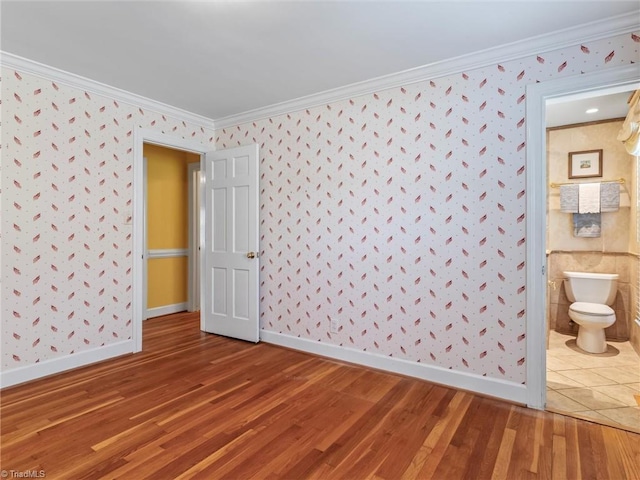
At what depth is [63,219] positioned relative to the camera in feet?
9.75

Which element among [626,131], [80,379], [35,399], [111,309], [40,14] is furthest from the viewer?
[111,309]

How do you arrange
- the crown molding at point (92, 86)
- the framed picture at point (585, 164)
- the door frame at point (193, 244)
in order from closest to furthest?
the crown molding at point (92, 86), the framed picture at point (585, 164), the door frame at point (193, 244)

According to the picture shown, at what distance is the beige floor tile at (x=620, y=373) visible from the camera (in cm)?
288

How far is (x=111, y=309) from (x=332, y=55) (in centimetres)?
305

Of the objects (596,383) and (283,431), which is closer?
(283,431)

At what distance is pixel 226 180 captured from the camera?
3951 millimetres

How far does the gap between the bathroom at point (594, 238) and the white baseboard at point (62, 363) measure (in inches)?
155

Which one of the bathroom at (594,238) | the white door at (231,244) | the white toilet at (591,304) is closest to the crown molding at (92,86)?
the white door at (231,244)

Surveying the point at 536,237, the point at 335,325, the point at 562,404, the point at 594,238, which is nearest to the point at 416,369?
the point at 335,325

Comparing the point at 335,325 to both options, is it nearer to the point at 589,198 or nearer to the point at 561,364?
the point at 561,364

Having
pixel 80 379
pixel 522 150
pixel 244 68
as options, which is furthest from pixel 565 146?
pixel 80 379

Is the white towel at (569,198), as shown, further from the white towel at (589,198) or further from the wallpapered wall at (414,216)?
the wallpapered wall at (414,216)

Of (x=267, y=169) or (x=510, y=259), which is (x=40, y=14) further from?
(x=510, y=259)

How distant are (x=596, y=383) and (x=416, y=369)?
147 cm
